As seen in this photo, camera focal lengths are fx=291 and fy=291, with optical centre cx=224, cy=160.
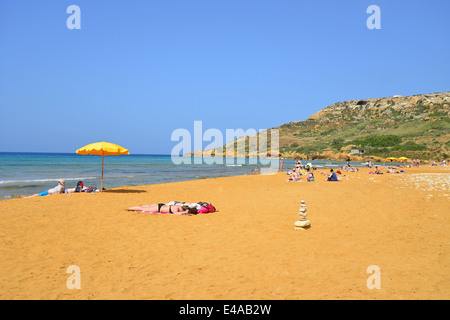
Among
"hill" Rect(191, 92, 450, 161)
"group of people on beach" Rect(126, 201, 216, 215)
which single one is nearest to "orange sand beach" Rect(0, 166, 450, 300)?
"group of people on beach" Rect(126, 201, 216, 215)

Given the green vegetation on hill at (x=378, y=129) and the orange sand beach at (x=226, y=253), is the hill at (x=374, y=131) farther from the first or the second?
the orange sand beach at (x=226, y=253)

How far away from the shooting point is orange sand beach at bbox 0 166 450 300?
4.59 m

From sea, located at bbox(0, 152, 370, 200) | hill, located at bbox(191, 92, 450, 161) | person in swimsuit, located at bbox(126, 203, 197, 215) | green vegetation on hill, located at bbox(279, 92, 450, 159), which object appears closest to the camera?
person in swimsuit, located at bbox(126, 203, 197, 215)

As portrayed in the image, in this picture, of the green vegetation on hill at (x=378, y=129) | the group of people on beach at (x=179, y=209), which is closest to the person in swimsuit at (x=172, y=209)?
the group of people on beach at (x=179, y=209)

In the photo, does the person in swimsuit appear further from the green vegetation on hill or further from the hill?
the green vegetation on hill

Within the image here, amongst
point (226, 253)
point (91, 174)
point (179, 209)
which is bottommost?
point (226, 253)

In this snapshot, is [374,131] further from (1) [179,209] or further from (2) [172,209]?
(2) [172,209]

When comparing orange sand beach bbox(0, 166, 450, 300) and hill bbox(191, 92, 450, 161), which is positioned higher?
hill bbox(191, 92, 450, 161)

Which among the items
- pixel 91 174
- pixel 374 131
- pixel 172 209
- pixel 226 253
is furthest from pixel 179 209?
pixel 374 131

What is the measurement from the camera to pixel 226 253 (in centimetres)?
634

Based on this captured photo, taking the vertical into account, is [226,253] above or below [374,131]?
below

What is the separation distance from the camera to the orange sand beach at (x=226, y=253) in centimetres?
459
